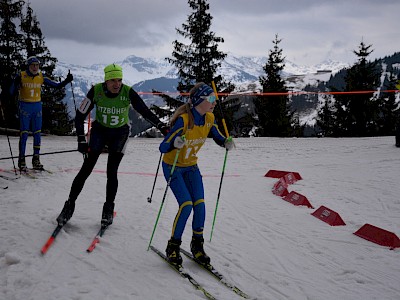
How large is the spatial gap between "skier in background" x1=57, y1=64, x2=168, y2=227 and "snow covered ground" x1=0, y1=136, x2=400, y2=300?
40 centimetres

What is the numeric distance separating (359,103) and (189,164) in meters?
27.7

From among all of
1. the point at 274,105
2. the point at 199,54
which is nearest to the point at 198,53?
the point at 199,54

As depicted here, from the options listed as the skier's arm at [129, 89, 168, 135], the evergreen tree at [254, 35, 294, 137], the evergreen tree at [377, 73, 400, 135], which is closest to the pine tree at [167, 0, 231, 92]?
the evergreen tree at [254, 35, 294, 137]

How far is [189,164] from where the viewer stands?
425 cm

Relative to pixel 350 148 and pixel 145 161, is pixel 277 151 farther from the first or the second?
pixel 145 161

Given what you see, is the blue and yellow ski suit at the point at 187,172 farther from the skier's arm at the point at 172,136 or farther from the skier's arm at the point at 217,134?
the skier's arm at the point at 217,134

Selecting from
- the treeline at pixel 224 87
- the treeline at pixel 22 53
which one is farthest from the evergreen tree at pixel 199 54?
the treeline at pixel 22 53

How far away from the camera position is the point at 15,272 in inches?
140

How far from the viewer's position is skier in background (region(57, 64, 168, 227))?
494 centimetres

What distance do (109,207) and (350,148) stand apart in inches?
490

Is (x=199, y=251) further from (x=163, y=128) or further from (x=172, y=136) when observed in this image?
(x=163, y=128)

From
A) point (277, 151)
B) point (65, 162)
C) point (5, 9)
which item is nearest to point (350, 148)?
point (277, 151)

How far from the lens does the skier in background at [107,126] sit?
494 centimetres

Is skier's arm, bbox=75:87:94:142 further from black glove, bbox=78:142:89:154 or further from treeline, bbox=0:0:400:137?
treeline, bbox=0:0:400:137
